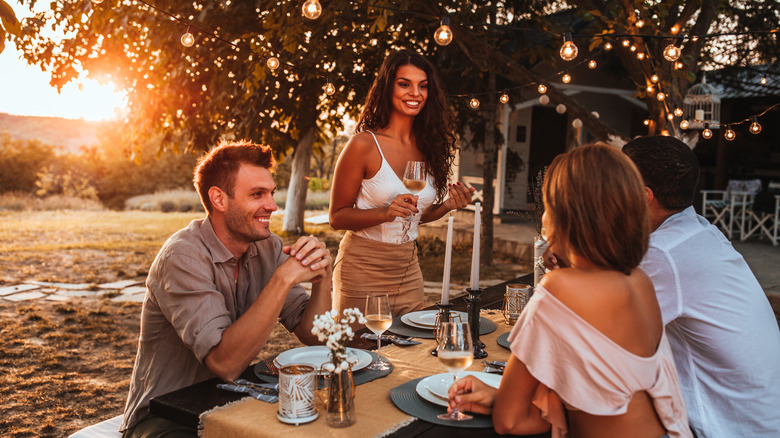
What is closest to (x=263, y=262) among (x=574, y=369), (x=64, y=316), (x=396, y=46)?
(x=574, y=369)

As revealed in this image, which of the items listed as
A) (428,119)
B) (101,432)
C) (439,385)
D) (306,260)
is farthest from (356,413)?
(428,119)

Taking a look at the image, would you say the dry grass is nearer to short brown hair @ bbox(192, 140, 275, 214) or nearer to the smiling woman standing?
the smiling woman standing

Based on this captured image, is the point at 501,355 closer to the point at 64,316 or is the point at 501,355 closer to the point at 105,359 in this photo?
the point at 105,359

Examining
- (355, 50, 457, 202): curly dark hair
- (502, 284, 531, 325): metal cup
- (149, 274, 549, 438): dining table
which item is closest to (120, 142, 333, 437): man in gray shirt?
(149, 274, 549, 438): dining table

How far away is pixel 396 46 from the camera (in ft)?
28.4

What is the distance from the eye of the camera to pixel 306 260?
82.9 inches

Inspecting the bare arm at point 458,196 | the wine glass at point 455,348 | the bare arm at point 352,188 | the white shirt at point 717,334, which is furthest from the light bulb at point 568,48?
the wine glass at point 455,348

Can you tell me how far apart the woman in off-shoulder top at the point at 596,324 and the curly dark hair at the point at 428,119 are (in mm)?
1803

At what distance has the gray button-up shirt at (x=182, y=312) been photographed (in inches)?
77.6

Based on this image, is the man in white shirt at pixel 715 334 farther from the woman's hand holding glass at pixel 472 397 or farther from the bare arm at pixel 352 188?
the bare arm at pixel 352 188

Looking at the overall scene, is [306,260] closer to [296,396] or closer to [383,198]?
[296,396]

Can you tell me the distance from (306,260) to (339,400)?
706 mm

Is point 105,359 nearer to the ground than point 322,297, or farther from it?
nearer to the ground

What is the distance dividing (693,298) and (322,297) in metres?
1.34
